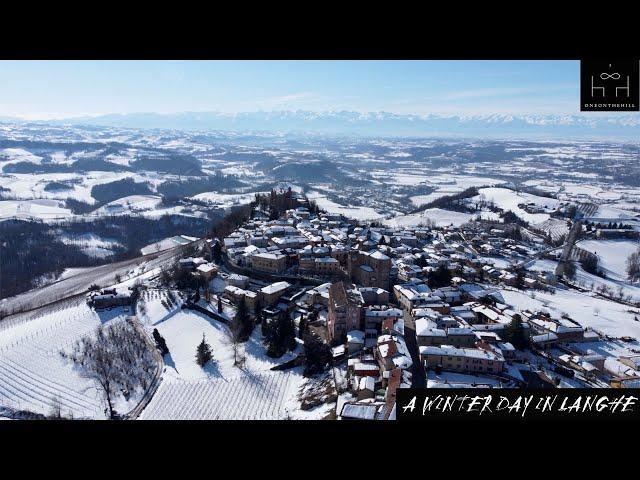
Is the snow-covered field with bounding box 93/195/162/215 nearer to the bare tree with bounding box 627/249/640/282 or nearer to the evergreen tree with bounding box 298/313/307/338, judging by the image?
the evergreen tree with bounding box 298/313/307/338

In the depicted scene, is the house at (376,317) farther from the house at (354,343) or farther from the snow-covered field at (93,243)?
the snow-covered field at (93,243)

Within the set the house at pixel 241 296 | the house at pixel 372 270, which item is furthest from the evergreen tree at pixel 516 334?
the house at pixel 241 296

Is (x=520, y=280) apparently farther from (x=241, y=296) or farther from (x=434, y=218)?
(x=434, y=218)

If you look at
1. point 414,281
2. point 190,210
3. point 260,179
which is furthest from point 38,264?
point 260,179

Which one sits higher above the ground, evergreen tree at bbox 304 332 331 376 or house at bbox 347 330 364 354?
house at bbox 347 330 364 354

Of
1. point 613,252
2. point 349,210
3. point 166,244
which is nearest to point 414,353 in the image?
point 613,252

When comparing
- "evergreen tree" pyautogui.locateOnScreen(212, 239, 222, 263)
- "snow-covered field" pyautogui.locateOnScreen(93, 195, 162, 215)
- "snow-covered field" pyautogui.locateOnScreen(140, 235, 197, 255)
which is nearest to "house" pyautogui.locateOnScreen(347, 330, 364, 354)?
"evergreen tree" pyautogui.locateOnScreen(212, 239, 222, 263)
